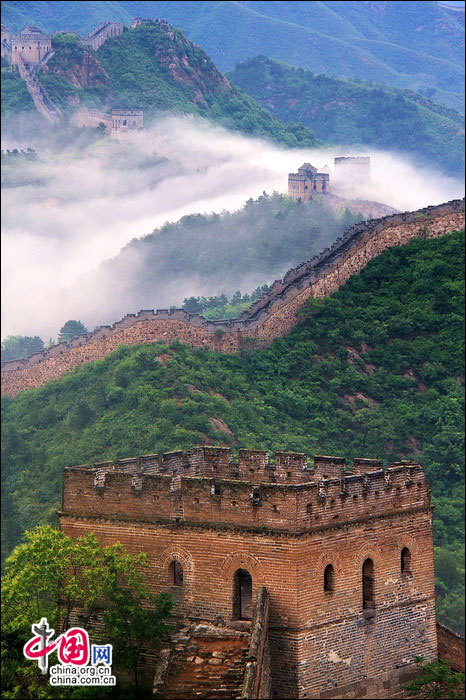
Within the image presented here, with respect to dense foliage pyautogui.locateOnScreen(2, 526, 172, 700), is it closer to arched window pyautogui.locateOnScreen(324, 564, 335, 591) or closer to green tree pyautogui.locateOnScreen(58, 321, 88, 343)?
arched window pyautogui.locateOnScreen(324, 564, 335, 591)

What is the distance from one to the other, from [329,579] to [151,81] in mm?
92440

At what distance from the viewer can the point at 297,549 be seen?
45.4 m

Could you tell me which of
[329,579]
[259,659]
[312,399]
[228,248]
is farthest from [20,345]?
[259,659]

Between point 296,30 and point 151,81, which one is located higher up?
point 296,30

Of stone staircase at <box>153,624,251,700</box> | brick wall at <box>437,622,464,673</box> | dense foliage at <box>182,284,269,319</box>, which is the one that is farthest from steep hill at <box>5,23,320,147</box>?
stone staircase at <box>153,624,251,700</box>

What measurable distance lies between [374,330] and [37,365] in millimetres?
15799

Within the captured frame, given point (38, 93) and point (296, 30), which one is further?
point (296, 30)

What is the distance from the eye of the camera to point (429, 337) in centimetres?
9162

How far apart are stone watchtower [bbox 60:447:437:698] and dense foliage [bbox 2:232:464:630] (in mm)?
24721

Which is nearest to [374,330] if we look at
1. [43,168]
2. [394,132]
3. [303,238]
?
[303,238]

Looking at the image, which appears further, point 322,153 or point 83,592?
point 322,153

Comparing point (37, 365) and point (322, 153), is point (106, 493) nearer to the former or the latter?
point (37, 365)

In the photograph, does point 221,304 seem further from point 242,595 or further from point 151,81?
point 242,595

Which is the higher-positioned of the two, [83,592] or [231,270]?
[231,270]
